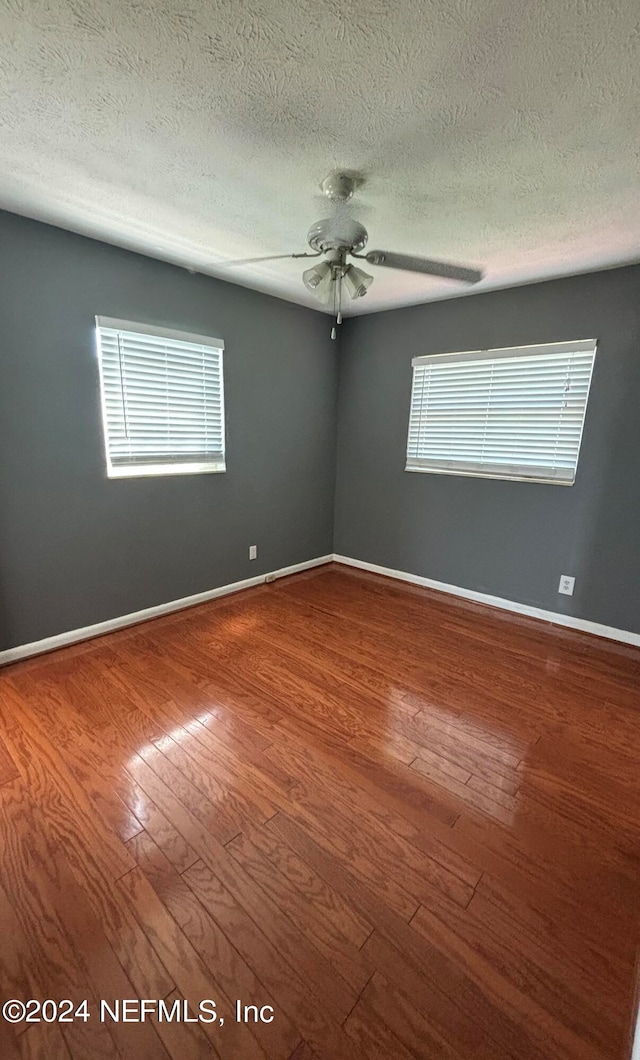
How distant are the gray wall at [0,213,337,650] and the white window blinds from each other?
1.03m

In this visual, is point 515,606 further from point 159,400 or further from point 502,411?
point 159,400

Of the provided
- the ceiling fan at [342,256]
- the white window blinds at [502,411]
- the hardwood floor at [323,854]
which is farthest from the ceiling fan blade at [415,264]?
the hardwood floor at [323,854]

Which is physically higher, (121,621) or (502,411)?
(502,411)

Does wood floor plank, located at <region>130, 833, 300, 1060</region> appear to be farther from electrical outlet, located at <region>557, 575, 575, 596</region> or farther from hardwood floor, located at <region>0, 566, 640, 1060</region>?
electrical outlet, located at <region>557, 575, 575, 596</region>

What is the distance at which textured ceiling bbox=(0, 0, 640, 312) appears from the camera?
1.01 m

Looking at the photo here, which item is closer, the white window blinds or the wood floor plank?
the wood floor plank

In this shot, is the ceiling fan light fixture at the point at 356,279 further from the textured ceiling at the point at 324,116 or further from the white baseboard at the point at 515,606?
the white baseboard at the point at 515,606

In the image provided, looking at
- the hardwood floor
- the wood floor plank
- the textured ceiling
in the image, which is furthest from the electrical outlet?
the wood floor plank

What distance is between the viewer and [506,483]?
3041mm

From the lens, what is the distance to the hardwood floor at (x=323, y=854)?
3.11 feet

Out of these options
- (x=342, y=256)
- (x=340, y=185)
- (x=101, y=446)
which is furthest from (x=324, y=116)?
(x=101, y=446)

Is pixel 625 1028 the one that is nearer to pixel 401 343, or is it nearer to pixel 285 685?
pixel 285 685

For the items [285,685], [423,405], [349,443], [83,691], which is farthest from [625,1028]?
[349,443]

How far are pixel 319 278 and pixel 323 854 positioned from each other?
2214 millimetres
